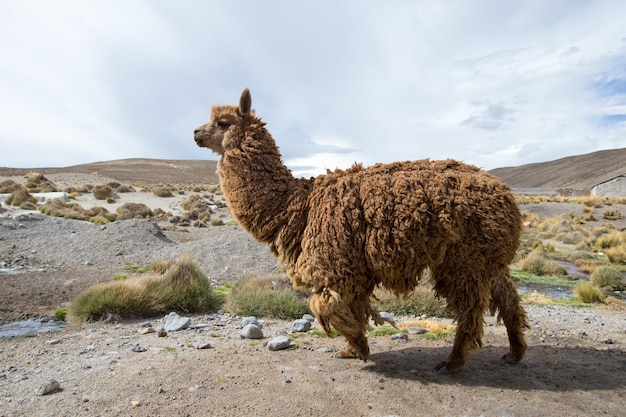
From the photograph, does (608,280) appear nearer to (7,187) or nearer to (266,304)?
(266,304)

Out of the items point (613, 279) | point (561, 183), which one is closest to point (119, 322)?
point (613, 279)

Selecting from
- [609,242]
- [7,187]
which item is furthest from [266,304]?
[7,187]

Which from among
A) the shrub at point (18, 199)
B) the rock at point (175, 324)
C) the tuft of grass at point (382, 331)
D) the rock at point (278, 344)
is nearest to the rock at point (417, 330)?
the tuft of grass at point (382, 331)

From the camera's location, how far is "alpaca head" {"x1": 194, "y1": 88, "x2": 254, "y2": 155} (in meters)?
6.05

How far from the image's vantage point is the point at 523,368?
19.5ft

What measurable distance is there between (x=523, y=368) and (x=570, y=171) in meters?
142

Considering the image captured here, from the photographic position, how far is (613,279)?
15.6 meters

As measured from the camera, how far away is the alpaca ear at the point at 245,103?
19.7ft

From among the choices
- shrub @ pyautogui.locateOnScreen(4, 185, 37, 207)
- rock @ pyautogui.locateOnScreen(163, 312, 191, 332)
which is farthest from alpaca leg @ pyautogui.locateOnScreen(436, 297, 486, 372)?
shrub @ pyautogui.locateOnScreen(4, 185, 37, 207)

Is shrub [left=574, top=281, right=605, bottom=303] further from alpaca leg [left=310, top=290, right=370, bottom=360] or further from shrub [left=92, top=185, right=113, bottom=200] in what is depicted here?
shrub [left=92, top=185, right=113, bottom=200]

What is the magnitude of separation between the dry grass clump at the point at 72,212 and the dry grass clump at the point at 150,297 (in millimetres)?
21279

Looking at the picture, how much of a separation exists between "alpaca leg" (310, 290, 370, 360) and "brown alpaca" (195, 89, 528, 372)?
1 cm

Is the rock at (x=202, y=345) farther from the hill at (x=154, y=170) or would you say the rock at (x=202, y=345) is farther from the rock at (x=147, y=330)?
the hill at (x=154, y=170)

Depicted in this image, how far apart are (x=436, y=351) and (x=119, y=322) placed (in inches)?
237
